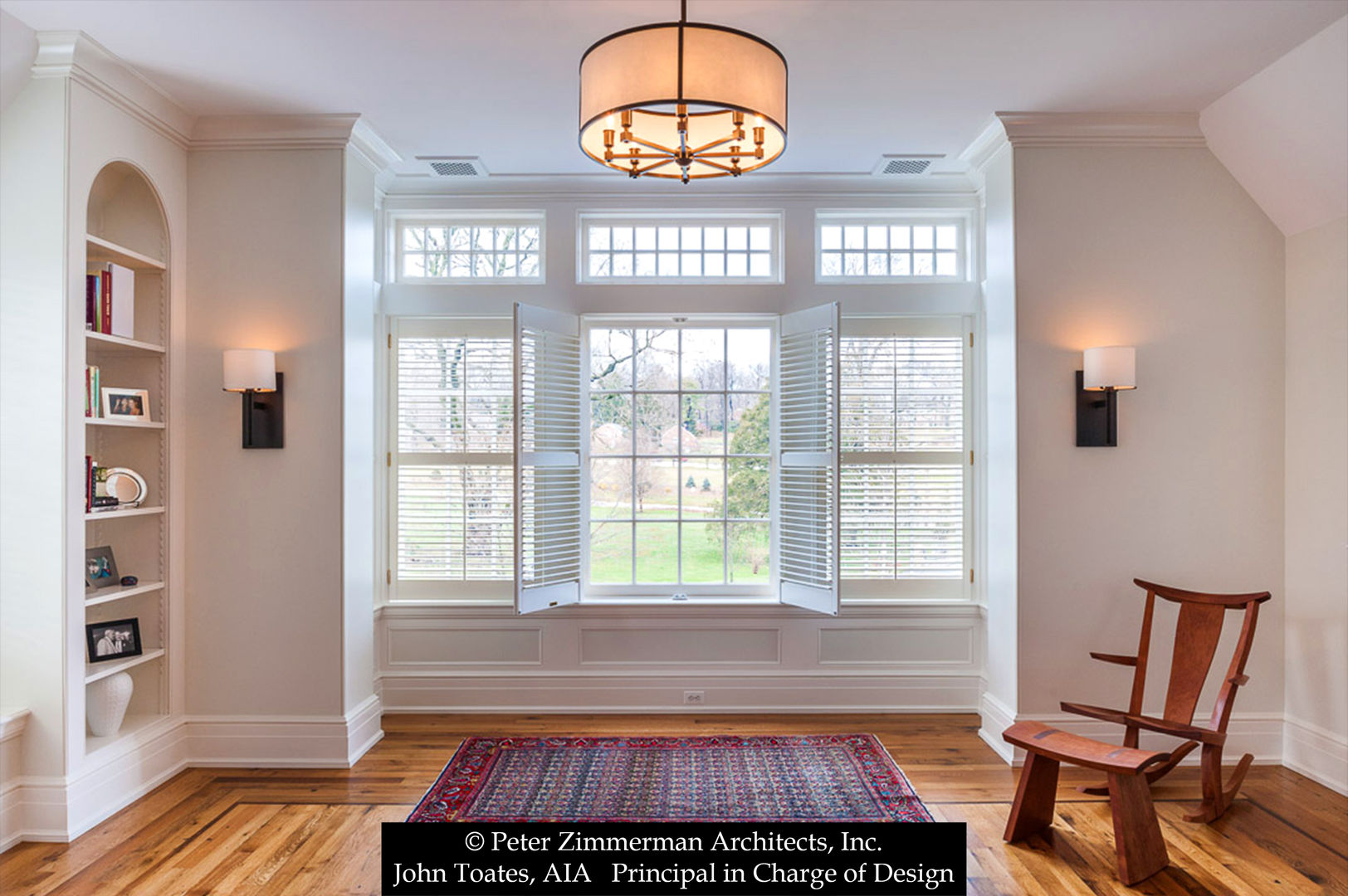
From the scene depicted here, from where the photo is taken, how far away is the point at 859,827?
8.37 feet

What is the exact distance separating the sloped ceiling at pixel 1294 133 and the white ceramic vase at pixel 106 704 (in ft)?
18.0

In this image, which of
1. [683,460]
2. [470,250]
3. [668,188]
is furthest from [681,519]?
[470,250]

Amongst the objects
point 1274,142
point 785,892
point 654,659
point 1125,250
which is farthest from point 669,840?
point 1274,142

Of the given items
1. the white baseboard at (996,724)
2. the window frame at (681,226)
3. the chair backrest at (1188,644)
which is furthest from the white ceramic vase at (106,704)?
the chair backrest at (1188,644)

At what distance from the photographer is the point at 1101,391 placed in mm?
3783

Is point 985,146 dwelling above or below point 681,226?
above

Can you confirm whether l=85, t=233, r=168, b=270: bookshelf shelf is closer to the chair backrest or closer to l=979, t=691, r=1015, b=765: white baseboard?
l=979, t=691, r=1015, b=765: white baseboard

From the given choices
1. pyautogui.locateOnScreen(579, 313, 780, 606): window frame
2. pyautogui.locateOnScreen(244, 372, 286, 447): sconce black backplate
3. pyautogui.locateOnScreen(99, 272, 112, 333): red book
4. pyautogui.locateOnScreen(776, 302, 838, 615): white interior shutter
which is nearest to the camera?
pyautogui.locateOnScreen(99, 272, 112, 333): red book

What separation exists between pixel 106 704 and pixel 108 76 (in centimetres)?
261

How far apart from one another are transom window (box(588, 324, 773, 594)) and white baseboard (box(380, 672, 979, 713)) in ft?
1.83

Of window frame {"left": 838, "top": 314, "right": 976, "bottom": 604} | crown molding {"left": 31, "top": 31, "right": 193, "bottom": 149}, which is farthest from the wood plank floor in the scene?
crown molding {"left": 31, "top": 31, "right": 193, "bottom": 149}

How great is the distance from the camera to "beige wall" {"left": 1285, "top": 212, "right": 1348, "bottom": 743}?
3525 mm

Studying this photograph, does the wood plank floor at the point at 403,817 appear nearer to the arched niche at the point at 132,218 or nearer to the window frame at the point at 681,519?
the window frame at the point at 681,519

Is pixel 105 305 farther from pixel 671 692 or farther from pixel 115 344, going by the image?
pixel 671 692
